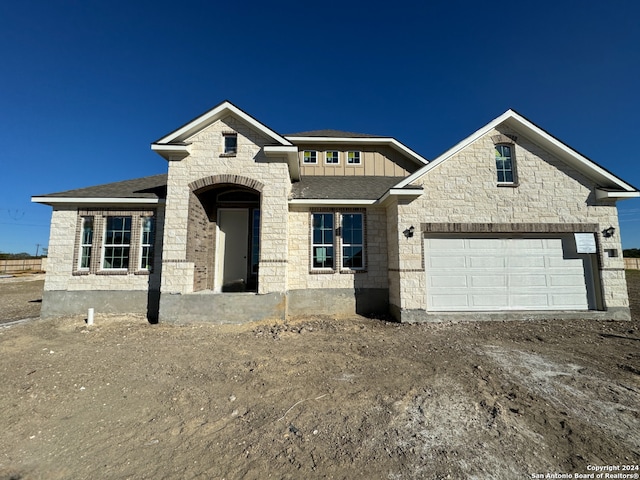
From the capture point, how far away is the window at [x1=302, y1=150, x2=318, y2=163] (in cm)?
1350

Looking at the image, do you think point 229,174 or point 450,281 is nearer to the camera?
point 450,281

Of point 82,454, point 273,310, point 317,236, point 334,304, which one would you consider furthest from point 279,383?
point 317,236

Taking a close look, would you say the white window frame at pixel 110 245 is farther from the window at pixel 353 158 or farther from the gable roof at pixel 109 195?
the window at pixel 353 158

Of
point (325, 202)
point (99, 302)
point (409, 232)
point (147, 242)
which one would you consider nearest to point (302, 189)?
point (325, 202)

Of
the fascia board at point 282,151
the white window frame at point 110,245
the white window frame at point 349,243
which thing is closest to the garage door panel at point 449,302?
the white window frame at point 349,243

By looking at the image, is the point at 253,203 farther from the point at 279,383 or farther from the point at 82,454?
the point at 82,454

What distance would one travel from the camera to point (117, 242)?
969 centimetres

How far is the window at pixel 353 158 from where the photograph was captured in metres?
13.6

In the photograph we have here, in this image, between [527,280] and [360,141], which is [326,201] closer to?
[360,141]

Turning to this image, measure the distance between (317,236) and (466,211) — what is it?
4965 millimetres

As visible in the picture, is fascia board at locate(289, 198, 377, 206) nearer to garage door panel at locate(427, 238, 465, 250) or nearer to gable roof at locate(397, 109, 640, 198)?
gable roof at locate(397, 109, 640, 198)

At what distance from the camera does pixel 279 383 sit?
4516 mm

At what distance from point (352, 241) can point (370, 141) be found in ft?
19.9

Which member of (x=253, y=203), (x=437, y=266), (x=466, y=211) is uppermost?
(x=253, y=203)
